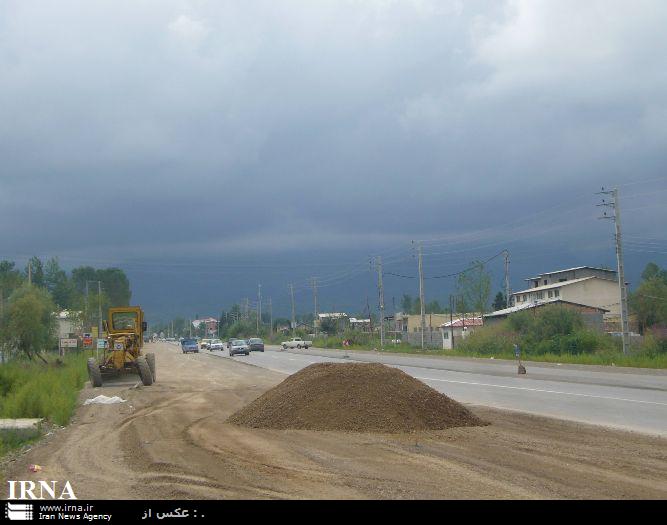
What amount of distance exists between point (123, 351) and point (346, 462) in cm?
2311

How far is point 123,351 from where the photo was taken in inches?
1323

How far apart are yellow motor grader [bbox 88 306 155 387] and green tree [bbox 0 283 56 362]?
20698mm

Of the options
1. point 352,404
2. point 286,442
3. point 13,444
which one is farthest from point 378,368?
point 13,444

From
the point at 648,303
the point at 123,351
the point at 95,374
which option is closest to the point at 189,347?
the point at 648,303

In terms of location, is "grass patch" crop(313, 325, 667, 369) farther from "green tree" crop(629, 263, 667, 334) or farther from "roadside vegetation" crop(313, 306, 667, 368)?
"green tree" crop(629, 263, 667, 334)

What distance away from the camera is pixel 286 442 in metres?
14.7

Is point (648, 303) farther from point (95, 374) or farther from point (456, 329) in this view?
point (95, 374)

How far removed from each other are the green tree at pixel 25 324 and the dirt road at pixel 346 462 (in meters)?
37.3

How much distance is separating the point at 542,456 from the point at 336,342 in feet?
292

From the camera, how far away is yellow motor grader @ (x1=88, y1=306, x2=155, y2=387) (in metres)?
32.6

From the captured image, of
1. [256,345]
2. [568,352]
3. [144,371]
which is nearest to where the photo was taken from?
[144,371]

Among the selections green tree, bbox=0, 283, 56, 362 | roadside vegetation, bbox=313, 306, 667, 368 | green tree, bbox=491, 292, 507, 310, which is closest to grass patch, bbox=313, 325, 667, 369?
roadside vegetation, bbox=313, 306, 667, 368

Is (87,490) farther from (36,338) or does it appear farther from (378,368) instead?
(36,338)
